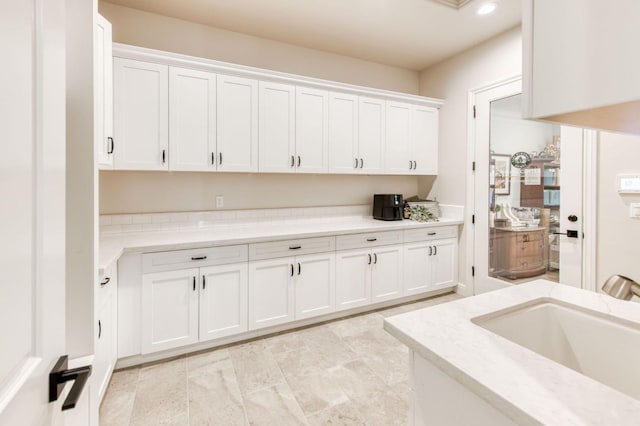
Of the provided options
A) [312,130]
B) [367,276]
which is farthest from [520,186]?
[312,130]

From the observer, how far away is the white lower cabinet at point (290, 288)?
104 inches

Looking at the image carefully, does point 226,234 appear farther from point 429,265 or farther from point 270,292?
point 429,265

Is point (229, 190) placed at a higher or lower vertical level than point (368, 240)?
higher

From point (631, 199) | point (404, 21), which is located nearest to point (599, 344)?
point (631, 199)

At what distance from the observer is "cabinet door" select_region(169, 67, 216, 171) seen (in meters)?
2.60

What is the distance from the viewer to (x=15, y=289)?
0.49m

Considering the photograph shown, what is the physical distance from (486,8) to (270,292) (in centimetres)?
316

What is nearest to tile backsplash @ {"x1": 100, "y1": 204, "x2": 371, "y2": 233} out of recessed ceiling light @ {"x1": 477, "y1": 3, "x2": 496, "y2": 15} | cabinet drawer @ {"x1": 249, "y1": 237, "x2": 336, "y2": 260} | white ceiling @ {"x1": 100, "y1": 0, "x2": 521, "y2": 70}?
cabinet drawer @ {"x1": 249, "y1": 237, "x2": 336, "y2": 260}

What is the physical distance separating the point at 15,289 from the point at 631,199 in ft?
10.8

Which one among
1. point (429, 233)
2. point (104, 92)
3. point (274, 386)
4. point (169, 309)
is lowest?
point (274, 386)

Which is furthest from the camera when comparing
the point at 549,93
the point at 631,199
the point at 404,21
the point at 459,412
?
the point at 404,21

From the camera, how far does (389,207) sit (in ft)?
11.7

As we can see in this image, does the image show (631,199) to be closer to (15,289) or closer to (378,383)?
(378,383)

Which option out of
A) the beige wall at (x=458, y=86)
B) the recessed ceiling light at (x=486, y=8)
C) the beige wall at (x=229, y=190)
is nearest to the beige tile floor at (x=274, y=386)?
the beige wall at (x=229, y=190)
